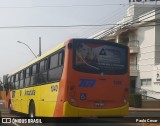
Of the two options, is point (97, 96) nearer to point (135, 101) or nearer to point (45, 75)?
point (45, 75)

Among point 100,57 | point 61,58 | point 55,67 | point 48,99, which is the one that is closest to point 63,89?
point 61,58

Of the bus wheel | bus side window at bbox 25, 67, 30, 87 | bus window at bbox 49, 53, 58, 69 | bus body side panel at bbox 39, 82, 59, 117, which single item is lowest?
the bus wheel

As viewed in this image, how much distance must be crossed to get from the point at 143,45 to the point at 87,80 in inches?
1256

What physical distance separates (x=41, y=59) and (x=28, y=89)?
310cm

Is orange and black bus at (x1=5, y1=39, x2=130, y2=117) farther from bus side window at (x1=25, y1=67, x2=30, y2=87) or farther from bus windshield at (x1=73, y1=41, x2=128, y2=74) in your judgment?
bus side window at (x1=25, y1=67, x2=30, y2=87)

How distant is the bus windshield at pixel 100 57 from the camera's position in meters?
14.7

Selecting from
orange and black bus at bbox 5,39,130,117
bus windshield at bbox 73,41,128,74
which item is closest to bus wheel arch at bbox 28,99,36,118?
orange and black bus at bbox 5,39,130,117

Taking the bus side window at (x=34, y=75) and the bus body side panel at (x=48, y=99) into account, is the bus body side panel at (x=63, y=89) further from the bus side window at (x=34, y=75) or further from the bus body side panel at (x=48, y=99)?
the bus side window at (x=34, y=75)

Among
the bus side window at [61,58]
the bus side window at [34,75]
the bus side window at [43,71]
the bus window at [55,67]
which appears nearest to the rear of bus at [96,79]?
the bus side window at [61,58]

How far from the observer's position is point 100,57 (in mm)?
15055

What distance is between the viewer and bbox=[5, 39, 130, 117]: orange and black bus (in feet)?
47.1

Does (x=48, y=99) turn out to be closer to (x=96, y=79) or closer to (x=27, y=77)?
(x=96, y=79)

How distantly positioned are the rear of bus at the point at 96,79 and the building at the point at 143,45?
81.6 feet

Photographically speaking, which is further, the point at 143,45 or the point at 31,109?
the point at 143,45
